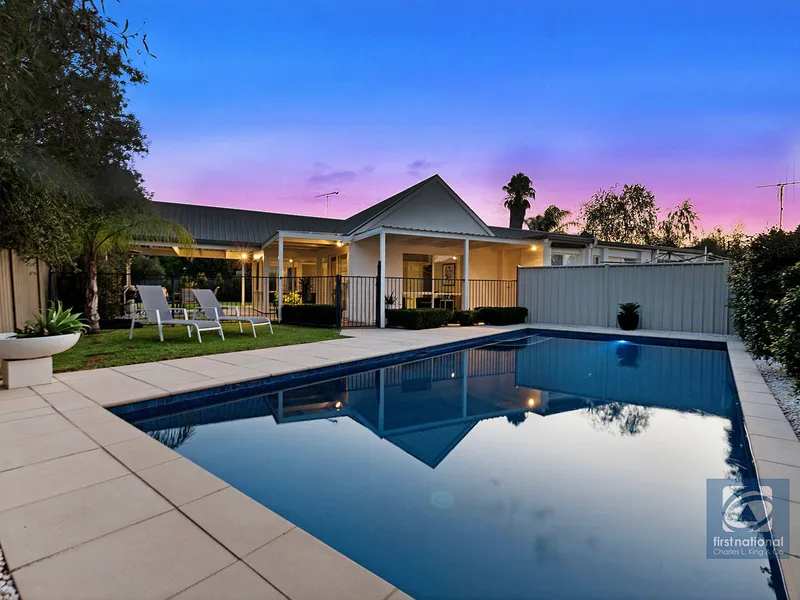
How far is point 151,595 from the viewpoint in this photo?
1.47 metres

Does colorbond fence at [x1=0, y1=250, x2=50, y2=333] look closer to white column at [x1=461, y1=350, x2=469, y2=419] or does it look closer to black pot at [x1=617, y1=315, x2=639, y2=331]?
white column at [x1=461, y1=350, x2=469, y2=419]

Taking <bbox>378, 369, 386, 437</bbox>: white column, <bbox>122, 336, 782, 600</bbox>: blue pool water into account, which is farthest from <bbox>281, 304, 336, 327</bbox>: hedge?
<bbox>122, 336, 782, 600</bbox>: blue pool water

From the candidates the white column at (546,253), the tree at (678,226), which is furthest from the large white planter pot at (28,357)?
the tree at (678,226)

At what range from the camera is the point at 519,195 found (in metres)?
35.1

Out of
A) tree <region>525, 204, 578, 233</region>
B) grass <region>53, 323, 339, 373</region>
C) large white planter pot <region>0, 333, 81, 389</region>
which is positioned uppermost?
tree <region>525, 204, 578, 233</region>

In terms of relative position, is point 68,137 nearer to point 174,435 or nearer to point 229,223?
point 174,435

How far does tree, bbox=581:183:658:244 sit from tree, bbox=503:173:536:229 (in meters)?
5.51

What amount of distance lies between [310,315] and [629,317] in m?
9.59

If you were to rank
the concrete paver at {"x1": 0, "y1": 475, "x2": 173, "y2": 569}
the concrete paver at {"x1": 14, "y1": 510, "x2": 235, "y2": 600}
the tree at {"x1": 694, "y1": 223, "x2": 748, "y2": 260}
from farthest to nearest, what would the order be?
the tree at {"x1": 694, "y1": 223, "x2": 748, "y2": 260} < the concrete paver at {"x1": 0, "y1": 475, "x2": 173, "y2": 569} < the concrete paver at {"x1": 14, "y1": 510, "x2": 235, "y2": 600}

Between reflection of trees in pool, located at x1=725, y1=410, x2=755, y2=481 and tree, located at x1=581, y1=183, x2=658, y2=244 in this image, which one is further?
tree, located at x1=581, y1=183, x2=658, y2=244

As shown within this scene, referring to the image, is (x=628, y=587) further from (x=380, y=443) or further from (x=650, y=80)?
(x=650, y=80)

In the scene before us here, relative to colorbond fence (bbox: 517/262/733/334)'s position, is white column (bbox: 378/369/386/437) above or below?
below

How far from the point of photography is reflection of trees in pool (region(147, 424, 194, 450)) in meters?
3.49
